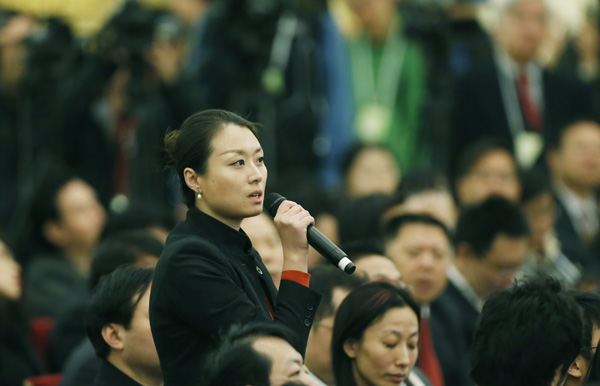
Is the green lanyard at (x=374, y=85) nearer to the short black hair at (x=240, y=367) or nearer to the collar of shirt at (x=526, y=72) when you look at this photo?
the collar of shirt at (x=526, y=72)

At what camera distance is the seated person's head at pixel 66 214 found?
21.1 ft

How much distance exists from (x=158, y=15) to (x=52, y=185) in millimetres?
1328

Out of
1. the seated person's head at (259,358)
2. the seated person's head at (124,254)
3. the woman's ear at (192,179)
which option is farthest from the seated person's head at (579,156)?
the seated person's head at (259,358)

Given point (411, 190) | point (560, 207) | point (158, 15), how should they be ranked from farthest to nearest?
point (560, 207)
point (158, 15)
point (411, 190)

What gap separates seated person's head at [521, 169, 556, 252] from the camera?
22.8 ft

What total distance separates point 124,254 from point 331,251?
68.3 inches

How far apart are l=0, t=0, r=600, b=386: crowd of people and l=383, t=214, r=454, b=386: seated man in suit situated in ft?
0.04

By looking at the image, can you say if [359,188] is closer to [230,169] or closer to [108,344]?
[108,344]

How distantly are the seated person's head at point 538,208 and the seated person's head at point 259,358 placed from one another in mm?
4180

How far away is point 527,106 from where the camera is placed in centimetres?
781

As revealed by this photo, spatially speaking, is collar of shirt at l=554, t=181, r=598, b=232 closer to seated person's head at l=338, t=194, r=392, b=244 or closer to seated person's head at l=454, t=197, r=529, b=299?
seated person's head at l=454, t=197, r=529, b=299

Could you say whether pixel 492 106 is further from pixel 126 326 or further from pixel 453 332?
pixel 126 326

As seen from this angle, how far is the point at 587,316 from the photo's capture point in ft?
11.7

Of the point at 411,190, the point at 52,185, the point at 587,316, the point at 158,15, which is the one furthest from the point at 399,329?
the point at 158,15
